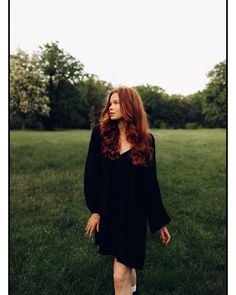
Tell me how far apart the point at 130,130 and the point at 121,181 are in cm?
48

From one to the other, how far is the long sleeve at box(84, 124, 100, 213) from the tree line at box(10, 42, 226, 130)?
4.19 meters

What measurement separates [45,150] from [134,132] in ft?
29.8

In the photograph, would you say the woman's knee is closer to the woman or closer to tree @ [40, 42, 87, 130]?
the woman

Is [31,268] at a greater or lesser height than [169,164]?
lesser

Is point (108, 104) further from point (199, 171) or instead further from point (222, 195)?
point (199, 171)

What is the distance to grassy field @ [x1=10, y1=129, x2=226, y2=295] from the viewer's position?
13.2 feet

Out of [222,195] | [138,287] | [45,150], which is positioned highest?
[45,150]

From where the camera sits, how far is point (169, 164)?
1007 cm

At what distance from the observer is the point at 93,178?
332 centimetres

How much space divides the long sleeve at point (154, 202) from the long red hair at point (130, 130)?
0.12 m

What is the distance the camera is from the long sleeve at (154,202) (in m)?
3.34

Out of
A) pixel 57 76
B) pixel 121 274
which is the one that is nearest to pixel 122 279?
pixel 121 274

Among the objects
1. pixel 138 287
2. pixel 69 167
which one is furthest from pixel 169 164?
pixel 138 287

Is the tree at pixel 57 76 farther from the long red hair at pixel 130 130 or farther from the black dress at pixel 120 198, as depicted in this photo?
the black dress at pixel 120 198
